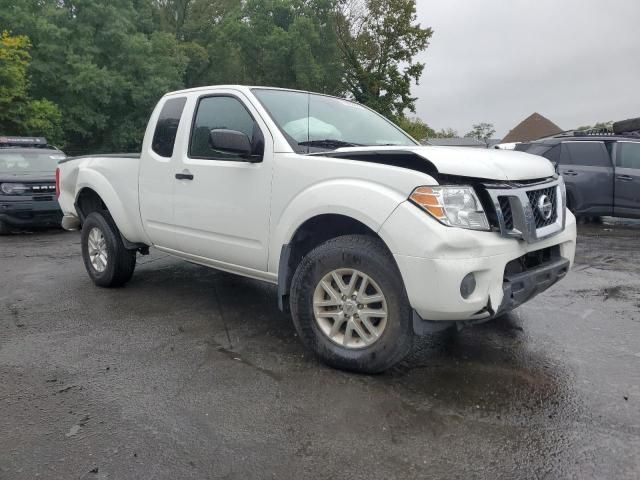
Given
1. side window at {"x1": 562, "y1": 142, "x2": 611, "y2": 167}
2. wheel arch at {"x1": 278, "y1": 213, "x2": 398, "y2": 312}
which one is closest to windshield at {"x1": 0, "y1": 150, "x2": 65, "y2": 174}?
wheel arch at {"x1": 278, "y1": 213, "x2": 398, "y2": 312}

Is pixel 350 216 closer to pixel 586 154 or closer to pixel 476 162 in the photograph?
pixel 476 162

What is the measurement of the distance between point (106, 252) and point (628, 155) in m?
9.20

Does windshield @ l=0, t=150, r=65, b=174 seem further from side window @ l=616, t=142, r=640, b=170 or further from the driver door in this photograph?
side window @ l=616, t=142, r=640, b=170

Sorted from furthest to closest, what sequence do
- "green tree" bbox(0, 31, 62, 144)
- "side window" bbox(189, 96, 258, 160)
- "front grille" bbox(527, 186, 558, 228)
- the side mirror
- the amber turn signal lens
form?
"green tree" bbox(0, 31, 62, 144) → "side window" bbox(189, 96, 258, 160) → the side mirror → "front grille" bbox(527, 186, 558, 228) → the amber turn signal lens

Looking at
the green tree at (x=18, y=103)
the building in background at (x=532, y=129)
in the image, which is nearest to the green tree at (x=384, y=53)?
the green tree at (x=18, y=103)

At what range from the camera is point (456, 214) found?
301 cm

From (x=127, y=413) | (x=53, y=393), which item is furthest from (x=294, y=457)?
(x=53, y=393)

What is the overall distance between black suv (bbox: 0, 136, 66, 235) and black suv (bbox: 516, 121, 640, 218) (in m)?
9.55

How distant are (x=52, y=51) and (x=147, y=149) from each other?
75.3 ft

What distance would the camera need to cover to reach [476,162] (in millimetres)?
3107

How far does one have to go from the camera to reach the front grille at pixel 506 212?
314 centimetres

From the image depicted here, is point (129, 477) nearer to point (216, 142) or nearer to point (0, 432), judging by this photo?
point (0, 432)

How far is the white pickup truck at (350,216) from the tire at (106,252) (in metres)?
0.82

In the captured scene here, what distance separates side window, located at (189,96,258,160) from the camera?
4.10m
